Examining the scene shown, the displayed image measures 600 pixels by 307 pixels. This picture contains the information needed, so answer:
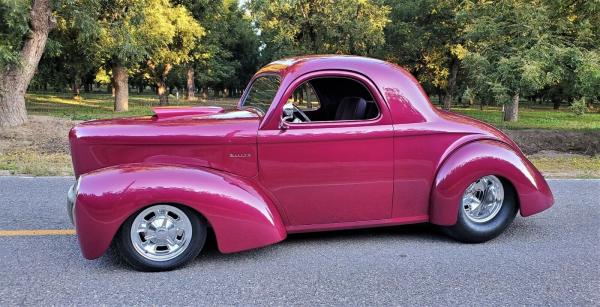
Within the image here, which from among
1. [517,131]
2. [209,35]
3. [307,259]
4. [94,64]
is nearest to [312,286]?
[307,259]

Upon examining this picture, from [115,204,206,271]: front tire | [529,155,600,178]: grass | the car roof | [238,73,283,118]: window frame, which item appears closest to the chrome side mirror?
[238,73,283,118]: window frame

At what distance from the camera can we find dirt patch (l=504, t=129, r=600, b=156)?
38.8 feet

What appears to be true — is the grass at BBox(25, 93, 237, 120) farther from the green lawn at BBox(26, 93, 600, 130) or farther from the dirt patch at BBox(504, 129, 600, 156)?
the dirt patch at BBox(504, 129, 600, 156)

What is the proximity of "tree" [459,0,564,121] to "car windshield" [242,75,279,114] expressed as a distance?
22.4 feet

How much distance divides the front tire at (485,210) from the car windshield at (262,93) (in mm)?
1972

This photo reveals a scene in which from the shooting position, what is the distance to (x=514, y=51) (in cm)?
1138

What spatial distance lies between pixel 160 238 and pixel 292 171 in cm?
118

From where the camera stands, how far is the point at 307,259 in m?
4.08

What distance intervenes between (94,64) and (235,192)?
23122 millimetres

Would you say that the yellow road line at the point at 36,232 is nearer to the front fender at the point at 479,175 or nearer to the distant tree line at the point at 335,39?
the front fender at the point at 479,175

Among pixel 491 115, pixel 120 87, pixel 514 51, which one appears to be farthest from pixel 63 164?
pixel 491 115

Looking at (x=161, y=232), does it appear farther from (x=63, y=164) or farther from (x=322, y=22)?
(x=322, y=22)

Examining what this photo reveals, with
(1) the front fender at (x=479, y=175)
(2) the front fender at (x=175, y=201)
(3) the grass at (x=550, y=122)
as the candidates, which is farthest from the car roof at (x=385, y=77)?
(3) the grass at (x=550, y=122)

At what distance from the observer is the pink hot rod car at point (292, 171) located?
3.76 m
